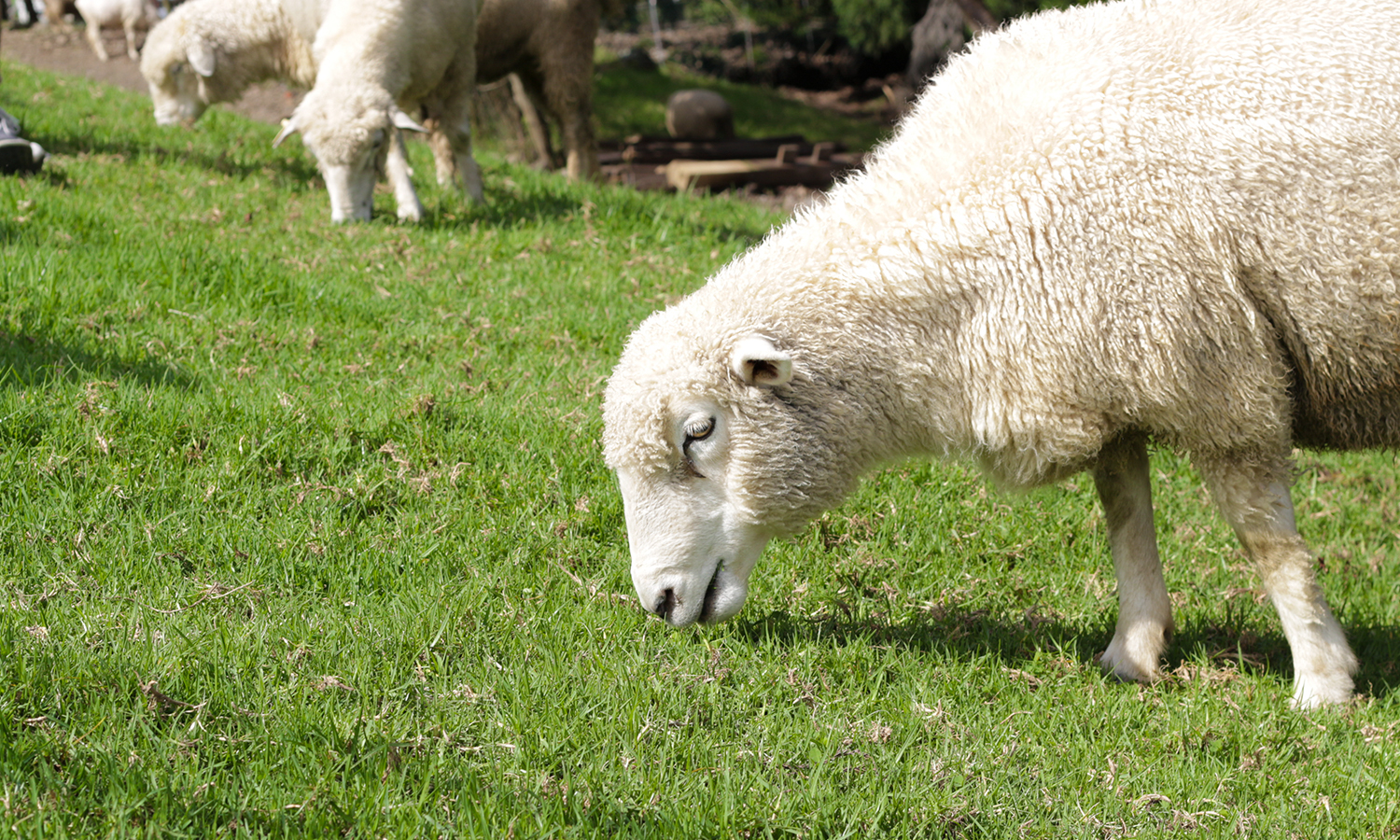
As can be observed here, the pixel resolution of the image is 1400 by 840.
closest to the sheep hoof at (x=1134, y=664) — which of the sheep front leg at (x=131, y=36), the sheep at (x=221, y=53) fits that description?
the sheep at (x=221, y=53)

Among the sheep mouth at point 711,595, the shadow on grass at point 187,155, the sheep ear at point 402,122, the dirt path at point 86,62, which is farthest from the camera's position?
the dirt path at point 86,62

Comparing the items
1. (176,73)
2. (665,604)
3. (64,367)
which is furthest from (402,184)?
(665,604)

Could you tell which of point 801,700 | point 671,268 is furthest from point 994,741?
point 671,268

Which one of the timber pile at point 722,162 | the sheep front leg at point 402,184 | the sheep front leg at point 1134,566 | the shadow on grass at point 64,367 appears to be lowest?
the sheep front leg at point 1134,566

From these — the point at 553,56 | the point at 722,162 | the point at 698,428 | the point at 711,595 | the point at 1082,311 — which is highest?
the point at 553,56

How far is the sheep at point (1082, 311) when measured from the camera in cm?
316

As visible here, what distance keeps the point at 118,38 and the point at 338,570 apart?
1938 centimetres

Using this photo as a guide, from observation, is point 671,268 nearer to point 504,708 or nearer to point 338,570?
point 338,570

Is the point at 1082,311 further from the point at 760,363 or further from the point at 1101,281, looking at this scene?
the point at 760,363

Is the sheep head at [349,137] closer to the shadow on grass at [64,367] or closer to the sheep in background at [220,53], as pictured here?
the sheep in background at [220,53]

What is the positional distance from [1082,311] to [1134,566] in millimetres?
1022

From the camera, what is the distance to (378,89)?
24.6ft

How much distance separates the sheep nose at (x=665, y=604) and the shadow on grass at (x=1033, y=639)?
0.92ft

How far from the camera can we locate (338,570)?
350 cm
